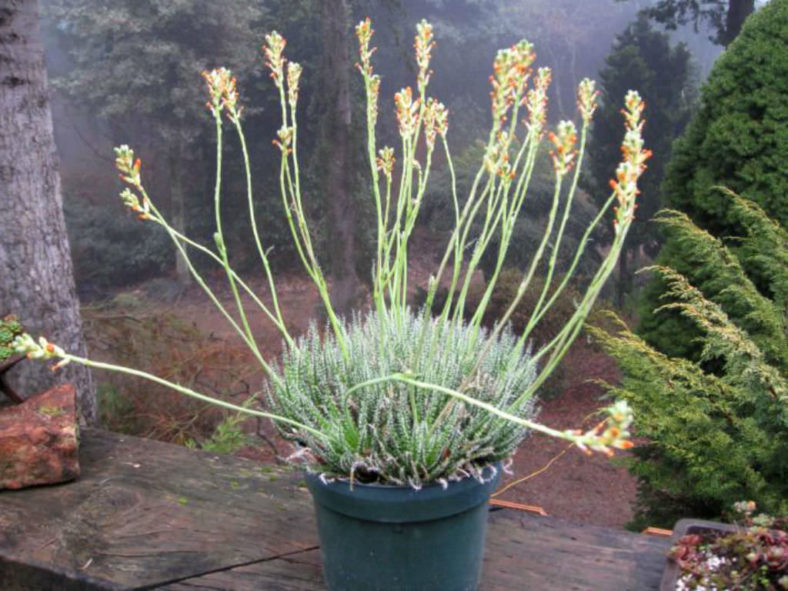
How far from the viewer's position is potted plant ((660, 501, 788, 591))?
1.59 m

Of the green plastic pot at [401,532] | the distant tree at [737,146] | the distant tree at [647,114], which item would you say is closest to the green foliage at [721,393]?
the distant tree at [737,146]

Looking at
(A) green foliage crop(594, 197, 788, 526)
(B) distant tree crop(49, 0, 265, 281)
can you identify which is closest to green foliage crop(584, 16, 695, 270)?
Answer: (B) distant tree crop(49, 0, 265, 281)

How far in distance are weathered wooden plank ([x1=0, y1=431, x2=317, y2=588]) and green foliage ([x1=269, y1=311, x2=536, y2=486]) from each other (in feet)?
1.55

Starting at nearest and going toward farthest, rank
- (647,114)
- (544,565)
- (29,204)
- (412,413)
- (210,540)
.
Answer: (412,413) < (544,565) < (210,540) < (29,204) < (647,114)

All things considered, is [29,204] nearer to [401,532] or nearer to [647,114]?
[401,532]

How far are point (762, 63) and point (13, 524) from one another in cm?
313

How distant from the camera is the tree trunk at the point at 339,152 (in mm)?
8594

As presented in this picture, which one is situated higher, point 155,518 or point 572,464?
point 155,518

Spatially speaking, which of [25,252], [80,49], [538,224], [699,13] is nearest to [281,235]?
[538,224]

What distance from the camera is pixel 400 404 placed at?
158cm

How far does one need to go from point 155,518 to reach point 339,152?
711 centimetres

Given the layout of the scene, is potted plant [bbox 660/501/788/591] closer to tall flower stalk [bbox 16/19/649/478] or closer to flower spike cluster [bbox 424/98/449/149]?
tall flower stalk [bbox 16/19/649/478]

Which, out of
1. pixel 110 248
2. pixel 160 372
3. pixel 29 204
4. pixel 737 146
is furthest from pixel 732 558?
pixel 110 248

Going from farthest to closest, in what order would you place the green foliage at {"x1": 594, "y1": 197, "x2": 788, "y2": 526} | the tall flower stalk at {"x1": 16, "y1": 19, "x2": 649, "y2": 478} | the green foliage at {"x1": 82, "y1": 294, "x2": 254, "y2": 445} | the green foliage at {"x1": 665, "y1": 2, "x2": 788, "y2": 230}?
the green foliage at {"x1": 82, "y1": 294, "x2": 254, "y2": 445}
the green foliage at {"x1": 665, "y1": 2, "x2": 788, "y2": 230}
the green foliage at {"x1": 594, "y1": 197, "x2": 788, "y2": 526}
the tall flower stalk at {"x1": 16, "y1": 19, "x2": 649, "y2": 478}
